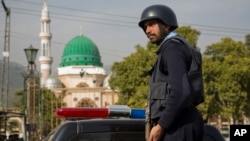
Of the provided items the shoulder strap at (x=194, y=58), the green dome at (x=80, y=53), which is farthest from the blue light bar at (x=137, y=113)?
the green dome at (x=80, y=53)

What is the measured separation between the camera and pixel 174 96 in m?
2.77

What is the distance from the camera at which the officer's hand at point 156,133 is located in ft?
9.25

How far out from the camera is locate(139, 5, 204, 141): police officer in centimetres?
278

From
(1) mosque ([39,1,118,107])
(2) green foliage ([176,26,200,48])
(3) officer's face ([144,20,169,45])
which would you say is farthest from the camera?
(1) mosque ([39,1,118,107])

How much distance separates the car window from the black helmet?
77 centimetres

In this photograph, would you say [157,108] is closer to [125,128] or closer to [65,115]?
[125,128]

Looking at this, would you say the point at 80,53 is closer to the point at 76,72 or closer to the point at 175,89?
the point at 76,72

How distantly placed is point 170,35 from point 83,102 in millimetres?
73379

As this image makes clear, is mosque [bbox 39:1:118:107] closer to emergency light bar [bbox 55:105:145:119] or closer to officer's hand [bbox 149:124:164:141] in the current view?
emergency light bar [bbox 55:105:145:119]

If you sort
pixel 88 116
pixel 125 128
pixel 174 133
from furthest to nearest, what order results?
pixel 88 116 < pixel 125 128 < pixel 174 133

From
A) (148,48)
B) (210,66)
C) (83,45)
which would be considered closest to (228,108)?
(210,66)

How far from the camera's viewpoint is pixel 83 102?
7600cm

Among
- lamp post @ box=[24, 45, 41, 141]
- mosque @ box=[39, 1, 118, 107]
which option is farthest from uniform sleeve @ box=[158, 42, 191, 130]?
mosque @ box=[39, 1, 118, 107]

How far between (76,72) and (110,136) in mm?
77942
